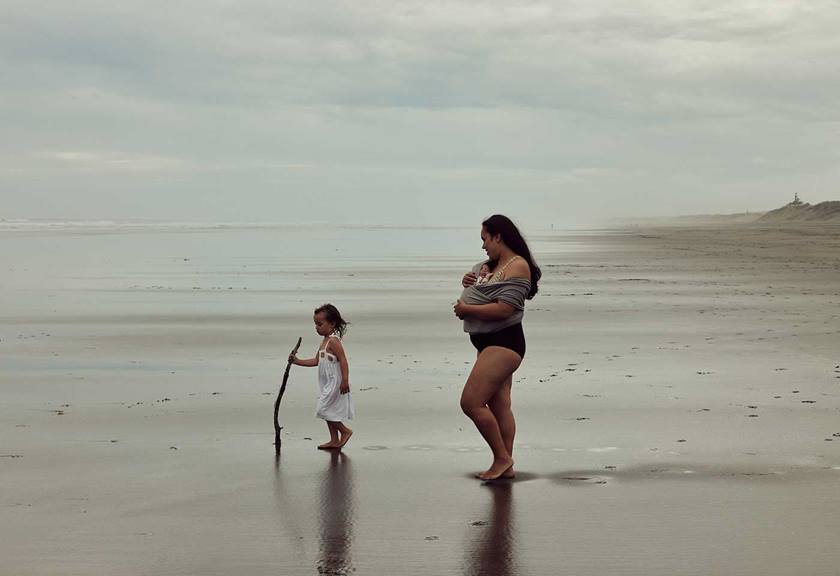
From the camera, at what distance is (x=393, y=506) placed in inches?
283

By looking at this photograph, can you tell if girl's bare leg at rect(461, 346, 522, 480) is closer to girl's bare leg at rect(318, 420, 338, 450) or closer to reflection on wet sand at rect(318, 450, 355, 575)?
reflection on wet sand at rect(318, 450, 355, 575)

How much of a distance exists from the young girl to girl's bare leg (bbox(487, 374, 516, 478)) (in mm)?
1241

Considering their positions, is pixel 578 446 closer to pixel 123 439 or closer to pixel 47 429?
pixel 123 439

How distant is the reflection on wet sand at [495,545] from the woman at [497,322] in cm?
64

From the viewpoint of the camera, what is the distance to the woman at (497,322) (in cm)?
793

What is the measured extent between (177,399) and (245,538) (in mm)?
4907

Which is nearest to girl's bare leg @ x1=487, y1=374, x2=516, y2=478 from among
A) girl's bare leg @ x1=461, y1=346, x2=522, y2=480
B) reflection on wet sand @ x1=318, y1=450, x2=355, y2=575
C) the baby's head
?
girl's bare leg @ x1=461, y1=346, x2=522, y2=480

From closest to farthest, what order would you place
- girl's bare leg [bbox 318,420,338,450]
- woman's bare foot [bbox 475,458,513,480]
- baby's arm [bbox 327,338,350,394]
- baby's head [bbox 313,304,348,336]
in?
woman's bare foot [bbox 475,458,513,480] → girl's bare leg [bbox 318,420,338,450] → baby's arm [bbox 327,338,350,394] → baby's head [bbox 313,304,348,336]

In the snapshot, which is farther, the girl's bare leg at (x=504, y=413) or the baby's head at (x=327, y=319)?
the baby's head at (x=327, y=319)

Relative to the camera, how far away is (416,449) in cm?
894

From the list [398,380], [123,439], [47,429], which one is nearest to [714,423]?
[398,380]

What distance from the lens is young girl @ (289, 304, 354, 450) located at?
894 centimetres

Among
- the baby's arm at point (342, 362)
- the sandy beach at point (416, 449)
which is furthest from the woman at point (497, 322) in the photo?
the baby's arm at point (342, 362)

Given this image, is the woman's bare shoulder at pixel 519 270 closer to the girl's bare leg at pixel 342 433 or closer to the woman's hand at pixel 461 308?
the woman's hand at pixel 461 308
